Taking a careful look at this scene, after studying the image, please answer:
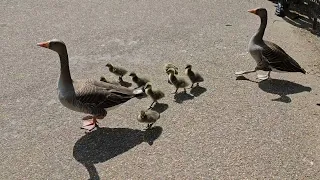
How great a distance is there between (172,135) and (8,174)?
2.38m

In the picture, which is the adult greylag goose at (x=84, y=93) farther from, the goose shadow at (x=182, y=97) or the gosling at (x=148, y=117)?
the goose shadow at (x=182, y=97)

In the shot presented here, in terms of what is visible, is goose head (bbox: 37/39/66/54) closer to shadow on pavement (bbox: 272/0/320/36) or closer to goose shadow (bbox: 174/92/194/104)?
goose shadow (bbox: 174/92/194/104)

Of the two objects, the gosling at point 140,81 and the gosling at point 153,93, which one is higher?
the gosling at point 153,93

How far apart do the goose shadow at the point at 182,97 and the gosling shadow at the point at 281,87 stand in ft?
4.56

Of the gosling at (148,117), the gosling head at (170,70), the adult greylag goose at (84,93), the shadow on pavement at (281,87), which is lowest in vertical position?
the shadow on pavement at (281,87)

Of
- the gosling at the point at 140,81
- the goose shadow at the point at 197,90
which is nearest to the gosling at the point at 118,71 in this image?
the gosling at the point at 140,81

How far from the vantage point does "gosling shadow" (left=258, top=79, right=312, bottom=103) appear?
7.01 metres

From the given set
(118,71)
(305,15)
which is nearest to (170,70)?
(118,71)

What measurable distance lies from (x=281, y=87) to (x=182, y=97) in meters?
1.89

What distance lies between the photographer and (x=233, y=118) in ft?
20.9

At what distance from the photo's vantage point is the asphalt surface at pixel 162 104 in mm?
5391

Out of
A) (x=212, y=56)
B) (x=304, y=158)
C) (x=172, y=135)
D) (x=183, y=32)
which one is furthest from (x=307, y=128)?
(x=183, y=32)

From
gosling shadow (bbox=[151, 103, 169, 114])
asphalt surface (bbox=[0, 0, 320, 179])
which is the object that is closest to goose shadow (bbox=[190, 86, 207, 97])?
asphalt surface (bbox=[0, 0, 320, 179])

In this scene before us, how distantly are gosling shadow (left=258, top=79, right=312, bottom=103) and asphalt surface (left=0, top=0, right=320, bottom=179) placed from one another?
0.06 ft
